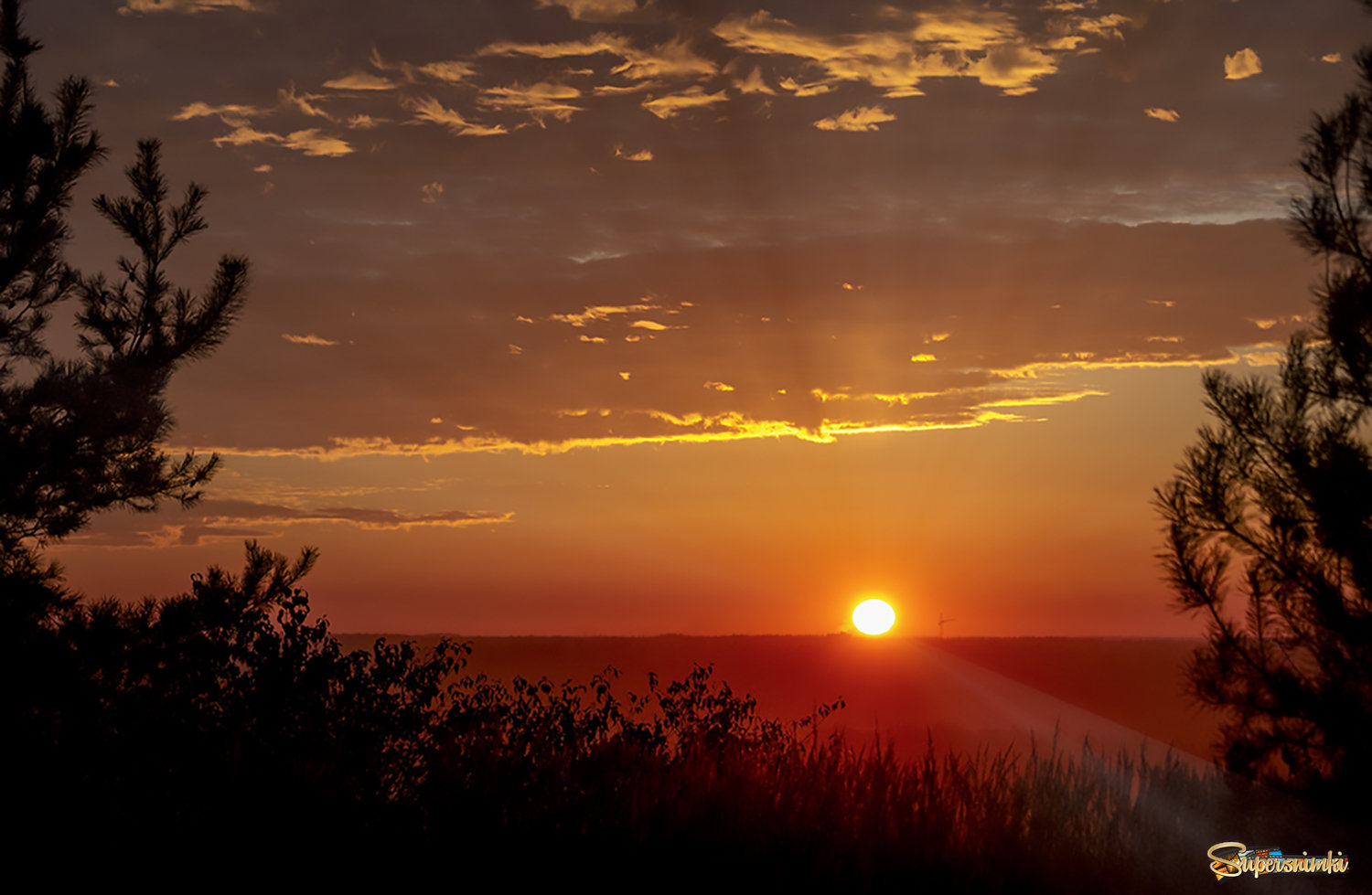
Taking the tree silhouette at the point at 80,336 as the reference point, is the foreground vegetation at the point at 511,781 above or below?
below

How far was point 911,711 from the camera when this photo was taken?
8950cm

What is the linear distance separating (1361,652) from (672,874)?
830cm

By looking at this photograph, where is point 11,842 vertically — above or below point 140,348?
below

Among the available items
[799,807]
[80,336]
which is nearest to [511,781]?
[799,807]

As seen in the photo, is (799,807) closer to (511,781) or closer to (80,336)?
(511,781)

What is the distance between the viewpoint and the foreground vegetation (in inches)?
300

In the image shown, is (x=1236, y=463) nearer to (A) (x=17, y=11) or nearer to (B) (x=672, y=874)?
(B) (x=672, y=874)

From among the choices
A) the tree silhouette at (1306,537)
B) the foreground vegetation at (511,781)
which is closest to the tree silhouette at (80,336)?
the foreground vegetation at (511,781)

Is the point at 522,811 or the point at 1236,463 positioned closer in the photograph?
the point at 522,811

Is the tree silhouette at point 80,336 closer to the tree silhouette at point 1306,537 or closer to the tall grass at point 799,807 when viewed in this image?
the tall grass at point 799,807

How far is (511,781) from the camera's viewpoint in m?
8.32

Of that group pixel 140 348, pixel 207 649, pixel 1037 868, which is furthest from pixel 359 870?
pixel 140 348

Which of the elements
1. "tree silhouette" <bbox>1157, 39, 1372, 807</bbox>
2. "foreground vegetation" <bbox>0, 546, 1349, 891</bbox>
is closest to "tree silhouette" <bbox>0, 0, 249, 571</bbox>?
"foreground vegetation" <bbox>0, 546, 1349, 891</bbox>

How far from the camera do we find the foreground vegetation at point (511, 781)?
761 cm
